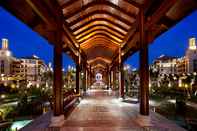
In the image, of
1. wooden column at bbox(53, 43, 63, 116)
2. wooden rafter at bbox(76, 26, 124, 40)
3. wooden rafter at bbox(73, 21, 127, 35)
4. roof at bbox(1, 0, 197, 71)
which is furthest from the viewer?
wooden rafter at bbox(76, 26, 124, 40)

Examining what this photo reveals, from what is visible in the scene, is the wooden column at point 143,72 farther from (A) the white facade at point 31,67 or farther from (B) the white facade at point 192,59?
(A) the white facade at point 31,67

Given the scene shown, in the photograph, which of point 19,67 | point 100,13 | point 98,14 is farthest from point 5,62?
point 100,13

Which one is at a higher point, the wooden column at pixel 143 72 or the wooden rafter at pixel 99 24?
the wooden rafter at pixel 99 24

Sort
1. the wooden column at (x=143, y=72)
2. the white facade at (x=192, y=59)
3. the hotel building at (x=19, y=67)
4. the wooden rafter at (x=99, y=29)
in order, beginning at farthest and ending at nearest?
the hotel building at (x=19, y=67) < the white facade at (x=192, y=59) < the wooden rafter at (x=99, y=29) < the wooden column at (x=143, y=72)

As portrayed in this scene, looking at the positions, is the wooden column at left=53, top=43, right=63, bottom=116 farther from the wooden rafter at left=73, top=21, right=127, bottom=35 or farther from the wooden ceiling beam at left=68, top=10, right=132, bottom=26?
the wooden rafter at left=73, top=21, right=127, bottom=35

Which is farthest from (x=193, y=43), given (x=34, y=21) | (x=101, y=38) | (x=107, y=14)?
(x=34, y=21)

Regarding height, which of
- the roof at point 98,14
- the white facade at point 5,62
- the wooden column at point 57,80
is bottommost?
the wooden column at point 57,80

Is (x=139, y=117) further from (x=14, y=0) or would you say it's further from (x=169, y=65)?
(x=169, y=65)

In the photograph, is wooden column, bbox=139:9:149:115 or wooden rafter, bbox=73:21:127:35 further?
wooden rafter, bbox=73:21:127:35

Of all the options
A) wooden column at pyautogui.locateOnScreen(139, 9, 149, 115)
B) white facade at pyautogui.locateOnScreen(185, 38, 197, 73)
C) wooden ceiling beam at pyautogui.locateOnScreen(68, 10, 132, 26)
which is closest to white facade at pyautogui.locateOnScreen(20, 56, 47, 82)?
white facade at pyautogui.locateOnScreen(185, 38, 197, 73)

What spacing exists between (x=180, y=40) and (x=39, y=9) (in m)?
184

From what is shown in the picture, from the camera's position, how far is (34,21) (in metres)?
9.35

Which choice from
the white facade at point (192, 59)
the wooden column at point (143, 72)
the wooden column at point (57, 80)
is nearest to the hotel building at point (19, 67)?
the white facade at point (192, 59)

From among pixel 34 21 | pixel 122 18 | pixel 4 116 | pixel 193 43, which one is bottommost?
pixel 4 116
